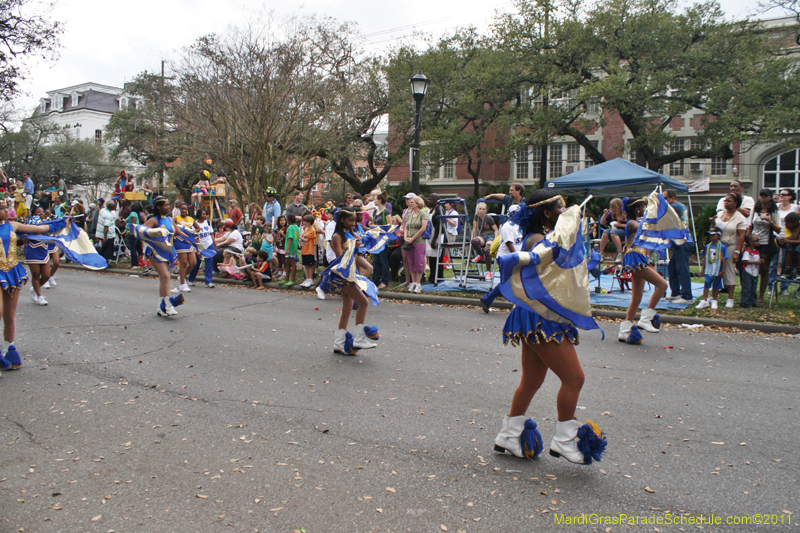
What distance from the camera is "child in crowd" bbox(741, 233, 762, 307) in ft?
31.8

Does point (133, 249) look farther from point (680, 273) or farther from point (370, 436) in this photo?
point (370, 436)

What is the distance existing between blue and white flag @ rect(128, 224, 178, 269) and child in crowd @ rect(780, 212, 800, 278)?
10331mm

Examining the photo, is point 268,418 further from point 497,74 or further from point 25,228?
point 497,74

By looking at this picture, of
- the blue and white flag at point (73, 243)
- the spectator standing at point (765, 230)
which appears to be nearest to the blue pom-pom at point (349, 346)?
the blue and white flag at point (73, 243)

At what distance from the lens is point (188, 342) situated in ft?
24.8

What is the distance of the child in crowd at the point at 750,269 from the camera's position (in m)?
9.69

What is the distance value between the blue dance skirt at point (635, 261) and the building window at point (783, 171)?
40.0 m

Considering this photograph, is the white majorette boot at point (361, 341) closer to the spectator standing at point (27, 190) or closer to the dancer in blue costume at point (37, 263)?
the dancer in blue costume at point (37, 263)

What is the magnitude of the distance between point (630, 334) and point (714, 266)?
345cm

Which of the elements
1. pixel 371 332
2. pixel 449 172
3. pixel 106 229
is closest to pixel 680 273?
pixel 371 332

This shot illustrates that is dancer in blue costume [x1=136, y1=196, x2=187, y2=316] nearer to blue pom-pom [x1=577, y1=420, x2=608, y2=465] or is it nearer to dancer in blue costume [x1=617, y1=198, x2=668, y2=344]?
dancer in blue costume [x1=617, y1=198, x2=668, y2=344]

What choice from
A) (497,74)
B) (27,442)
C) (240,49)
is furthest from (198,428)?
(497,74)

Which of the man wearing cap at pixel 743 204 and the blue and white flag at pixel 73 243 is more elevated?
the man wearing cap at pixel 743 204

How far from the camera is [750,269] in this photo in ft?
32.0
